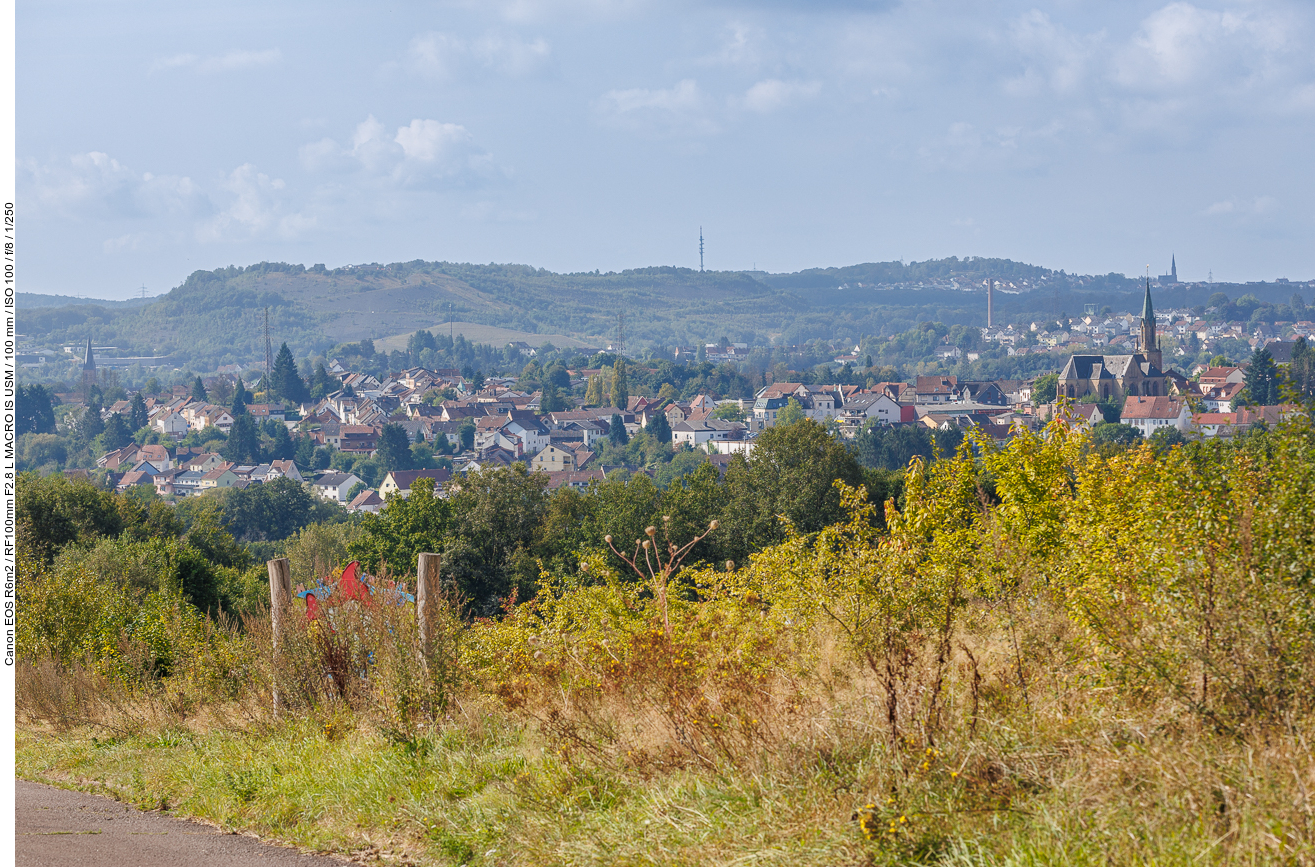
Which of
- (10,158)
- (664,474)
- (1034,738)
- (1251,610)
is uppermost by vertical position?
(10,158)

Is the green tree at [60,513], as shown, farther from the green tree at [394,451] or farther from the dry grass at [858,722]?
the green tree at [394,451]

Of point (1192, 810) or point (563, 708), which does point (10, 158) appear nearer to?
point (563, 708)

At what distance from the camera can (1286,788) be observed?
3268 millimetres

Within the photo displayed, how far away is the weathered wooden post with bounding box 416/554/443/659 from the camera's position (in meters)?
6.34

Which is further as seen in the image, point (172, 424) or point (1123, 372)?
point (172, 424)

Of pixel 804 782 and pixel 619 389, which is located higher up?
pixel 619 389

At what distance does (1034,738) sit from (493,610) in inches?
938

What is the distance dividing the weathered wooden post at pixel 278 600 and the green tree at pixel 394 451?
113 meters

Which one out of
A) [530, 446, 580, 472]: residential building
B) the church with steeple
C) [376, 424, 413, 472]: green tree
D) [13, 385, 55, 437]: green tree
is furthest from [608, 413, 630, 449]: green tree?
[13, 385, 55, 437]: green tree

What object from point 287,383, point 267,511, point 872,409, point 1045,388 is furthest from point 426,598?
point 287,383

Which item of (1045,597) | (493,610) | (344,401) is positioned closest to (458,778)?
(1045,597)

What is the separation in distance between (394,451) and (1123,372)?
82337 millimetres

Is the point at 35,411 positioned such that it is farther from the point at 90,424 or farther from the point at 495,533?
the point at 495,533

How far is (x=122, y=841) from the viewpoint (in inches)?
199
